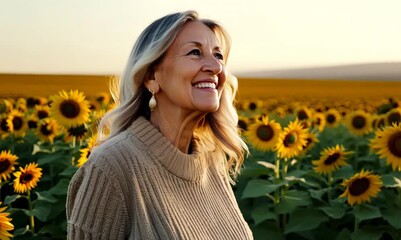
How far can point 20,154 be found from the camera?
21.5ft

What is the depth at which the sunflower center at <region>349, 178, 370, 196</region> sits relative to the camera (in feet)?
14.4

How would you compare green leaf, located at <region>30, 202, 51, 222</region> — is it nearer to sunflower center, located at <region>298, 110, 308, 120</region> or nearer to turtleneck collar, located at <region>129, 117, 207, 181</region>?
turtleneck collar, located at <region>129, 117, 207, 181</region>

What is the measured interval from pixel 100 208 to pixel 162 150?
0.34 m

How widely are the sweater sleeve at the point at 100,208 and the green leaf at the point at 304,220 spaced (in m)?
2.33

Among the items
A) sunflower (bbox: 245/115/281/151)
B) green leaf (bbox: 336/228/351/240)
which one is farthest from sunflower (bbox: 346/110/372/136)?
green leaf (bbox: 336/228/351/240)

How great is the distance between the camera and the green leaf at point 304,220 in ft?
15.0

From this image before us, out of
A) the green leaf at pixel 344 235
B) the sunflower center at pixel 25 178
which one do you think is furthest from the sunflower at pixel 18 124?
the green leaf at pixel 344 235

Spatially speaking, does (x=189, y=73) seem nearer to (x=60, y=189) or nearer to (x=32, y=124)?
(x=60, y=189)

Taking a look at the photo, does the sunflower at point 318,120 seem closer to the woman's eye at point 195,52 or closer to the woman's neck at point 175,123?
the woman's neck at point 175,123

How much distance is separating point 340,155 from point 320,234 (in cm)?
65

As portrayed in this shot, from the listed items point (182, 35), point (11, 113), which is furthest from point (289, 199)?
point (11, 113)

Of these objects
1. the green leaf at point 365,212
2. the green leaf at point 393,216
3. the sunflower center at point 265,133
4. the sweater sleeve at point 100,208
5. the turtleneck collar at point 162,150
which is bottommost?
the green leaf at point 393,216

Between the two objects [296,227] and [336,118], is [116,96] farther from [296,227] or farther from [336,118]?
[336,118]

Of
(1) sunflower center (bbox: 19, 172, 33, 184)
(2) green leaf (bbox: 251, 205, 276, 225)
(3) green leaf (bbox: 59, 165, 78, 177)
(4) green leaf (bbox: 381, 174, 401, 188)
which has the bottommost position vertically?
(2) green leaf (bbox: 251, 205, 276, 225)
